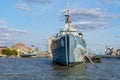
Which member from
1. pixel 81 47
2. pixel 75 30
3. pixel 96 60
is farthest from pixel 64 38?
pixel 96 60

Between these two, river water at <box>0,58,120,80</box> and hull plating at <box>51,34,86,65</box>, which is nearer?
river water at <box>0,58,120,80</box>

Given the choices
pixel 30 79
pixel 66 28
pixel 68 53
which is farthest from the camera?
pixel 66 28

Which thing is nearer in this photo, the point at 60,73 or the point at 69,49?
the point at 60,73

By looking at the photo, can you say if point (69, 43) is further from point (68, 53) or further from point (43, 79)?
point (43, 79)

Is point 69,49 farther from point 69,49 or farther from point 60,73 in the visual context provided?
point 60,73

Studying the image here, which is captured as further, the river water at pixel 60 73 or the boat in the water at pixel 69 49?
the boat in the water at pixel 69 49

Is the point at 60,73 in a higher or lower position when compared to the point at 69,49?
lower

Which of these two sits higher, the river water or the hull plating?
the hull plating

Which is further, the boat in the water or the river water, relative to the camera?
the boat in the water

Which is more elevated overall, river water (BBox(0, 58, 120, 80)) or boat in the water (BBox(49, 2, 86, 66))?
boat in the water (BBox(49, 2, 86, 66))

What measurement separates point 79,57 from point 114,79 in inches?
1230

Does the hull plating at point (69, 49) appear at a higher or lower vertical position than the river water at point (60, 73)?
higher

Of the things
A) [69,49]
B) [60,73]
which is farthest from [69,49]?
[60,73]

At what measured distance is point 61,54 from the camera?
7931 centimetres
